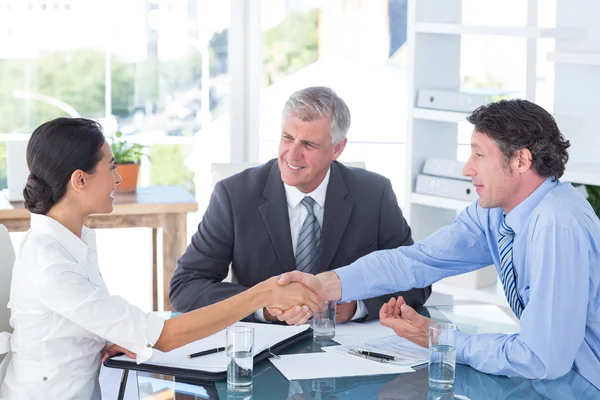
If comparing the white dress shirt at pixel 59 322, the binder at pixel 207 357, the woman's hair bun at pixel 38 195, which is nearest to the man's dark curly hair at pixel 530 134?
the binder at pixel 207 357

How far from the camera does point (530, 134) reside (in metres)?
2.15

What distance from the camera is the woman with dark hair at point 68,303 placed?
6.28ft

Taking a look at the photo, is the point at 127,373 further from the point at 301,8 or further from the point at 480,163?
the point at 301,8

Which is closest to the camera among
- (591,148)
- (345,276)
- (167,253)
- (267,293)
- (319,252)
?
(267,293)

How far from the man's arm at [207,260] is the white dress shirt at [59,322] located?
52 centimetres

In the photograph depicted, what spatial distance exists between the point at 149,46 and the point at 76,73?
416 mm

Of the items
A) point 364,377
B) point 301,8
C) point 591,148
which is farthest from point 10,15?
point 364,377

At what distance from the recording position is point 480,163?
2.25 meters

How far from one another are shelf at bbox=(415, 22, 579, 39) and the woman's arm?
1.56 m

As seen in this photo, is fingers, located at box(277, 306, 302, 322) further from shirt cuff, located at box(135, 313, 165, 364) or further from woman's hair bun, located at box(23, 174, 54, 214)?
woman's hair bun, located at box(23, 174, 54, 214)

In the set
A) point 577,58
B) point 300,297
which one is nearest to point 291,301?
point 300,297

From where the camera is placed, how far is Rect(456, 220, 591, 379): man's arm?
1.95 metres

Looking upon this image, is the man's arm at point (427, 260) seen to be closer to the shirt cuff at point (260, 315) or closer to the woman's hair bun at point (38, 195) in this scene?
the shirt cuff at point (260, 315)

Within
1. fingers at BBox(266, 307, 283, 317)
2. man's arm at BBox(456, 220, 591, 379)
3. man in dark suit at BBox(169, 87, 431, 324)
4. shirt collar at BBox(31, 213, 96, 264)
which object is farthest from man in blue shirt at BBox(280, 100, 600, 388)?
shirt collar at BBox(31, 213, 96, 264)
